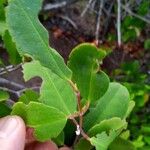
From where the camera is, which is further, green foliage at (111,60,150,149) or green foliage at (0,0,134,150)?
green foliage at (111,60,150,149)

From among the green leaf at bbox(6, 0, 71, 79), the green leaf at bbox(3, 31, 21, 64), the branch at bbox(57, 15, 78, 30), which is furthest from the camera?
the branch at bbox(57, 15, 78, 30)

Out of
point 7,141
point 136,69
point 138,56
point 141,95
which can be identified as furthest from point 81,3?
point 7,141

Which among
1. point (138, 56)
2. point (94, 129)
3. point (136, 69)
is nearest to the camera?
point (94, 129)

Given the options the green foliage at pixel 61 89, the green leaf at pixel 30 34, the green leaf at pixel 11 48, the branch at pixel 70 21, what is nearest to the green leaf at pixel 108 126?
the green foliage at pixel 61 89

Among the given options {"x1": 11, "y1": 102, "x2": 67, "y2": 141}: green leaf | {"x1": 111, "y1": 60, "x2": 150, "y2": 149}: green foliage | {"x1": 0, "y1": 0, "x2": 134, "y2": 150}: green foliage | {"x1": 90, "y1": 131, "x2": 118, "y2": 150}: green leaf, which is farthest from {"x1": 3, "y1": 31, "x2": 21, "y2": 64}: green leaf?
{"x1": 111, "y1": 60, "x2": 150, "y2": 149}: green foliage

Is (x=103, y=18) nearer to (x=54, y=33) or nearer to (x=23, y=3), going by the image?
(x=54, y=33)

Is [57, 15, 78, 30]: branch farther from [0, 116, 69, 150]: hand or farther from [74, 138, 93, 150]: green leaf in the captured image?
[74, 138, 93, 150]: green leaf

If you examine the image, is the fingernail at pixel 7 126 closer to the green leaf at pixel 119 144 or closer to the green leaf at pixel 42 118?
the green leaf at pixel 42 118

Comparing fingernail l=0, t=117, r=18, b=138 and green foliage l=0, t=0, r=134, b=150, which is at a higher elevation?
green foliage l=0, t=0, r=134, b=150
